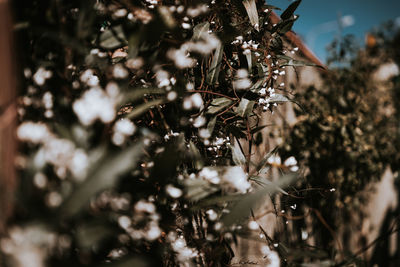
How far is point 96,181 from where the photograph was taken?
1.16 ft

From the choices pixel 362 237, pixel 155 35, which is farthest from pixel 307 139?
pixel 155 35

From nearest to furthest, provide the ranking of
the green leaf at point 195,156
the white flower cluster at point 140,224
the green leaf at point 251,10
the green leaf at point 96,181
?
the green leaf at point 96,181
the white flower cluster at point 140,224
the green leaf at point 195,156
the green leaf at point 251,10

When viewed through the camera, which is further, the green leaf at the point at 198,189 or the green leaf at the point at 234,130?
the green leaf at the point at 234,130

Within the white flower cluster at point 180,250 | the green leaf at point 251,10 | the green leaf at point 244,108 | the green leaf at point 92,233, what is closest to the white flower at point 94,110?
the green leaf at point 92,233

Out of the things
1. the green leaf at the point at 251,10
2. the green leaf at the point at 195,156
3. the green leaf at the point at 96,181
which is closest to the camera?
the green leaf at the point at 96,181

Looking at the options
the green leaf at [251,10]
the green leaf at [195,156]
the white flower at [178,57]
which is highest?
the green leaf at [251,10]

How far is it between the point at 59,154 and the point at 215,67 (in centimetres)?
54

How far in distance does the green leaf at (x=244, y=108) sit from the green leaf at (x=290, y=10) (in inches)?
14.5

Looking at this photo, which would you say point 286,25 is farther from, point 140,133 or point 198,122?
point 140,133

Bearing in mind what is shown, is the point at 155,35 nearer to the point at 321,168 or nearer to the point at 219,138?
the point at 219,138

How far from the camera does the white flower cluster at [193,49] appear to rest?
65 centimetres

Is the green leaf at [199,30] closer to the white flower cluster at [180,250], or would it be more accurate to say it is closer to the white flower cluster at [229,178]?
the white flower cluster at [229,178]

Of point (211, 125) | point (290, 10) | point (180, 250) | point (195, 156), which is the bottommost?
point (180, 250)

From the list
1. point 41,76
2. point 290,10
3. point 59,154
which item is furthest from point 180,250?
Result: point 290,10
